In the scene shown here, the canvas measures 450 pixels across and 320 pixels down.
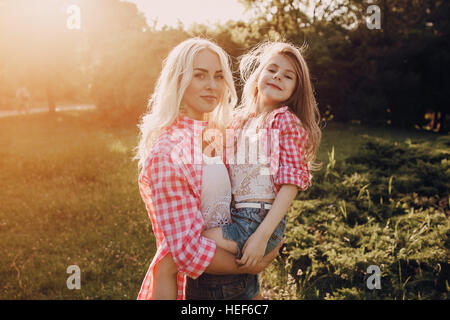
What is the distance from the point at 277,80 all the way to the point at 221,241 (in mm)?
1267

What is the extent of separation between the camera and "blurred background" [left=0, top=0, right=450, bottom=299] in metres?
4.47

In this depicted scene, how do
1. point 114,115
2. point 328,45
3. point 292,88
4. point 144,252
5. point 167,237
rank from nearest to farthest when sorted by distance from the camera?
point 167,237 < point 292,88 < point 144,252 < point 328,45 < point 114,115

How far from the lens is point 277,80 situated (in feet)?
8.46

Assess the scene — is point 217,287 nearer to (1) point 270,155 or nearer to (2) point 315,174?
(1) point 270,155

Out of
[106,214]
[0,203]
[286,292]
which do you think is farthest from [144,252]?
[0,203]

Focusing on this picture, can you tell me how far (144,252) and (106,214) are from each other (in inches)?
66.6

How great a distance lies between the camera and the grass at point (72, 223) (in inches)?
188

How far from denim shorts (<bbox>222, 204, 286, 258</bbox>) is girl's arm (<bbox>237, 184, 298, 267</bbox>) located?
4 centimetres

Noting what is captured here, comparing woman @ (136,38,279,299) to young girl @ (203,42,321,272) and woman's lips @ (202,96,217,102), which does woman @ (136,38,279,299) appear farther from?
young girl @ (203,42,321,272)

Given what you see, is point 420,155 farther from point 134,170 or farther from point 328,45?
point 328,45

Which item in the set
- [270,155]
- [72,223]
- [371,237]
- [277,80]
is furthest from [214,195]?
[72,223]

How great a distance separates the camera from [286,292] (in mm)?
4324

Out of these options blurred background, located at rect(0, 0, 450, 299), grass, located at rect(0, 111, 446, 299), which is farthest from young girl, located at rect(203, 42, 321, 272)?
grass, located at rect(0, 111, 446, 299)

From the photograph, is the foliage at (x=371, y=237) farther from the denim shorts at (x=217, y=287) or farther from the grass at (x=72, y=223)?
the grass at (x=72, y=223)
